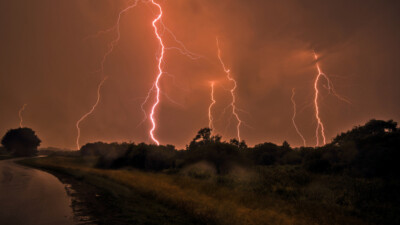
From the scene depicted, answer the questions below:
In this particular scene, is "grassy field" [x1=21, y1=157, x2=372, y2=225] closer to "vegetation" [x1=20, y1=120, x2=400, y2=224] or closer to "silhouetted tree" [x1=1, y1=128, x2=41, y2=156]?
"vegetation" [x1=20, y1=120, x2=400, y2=224]

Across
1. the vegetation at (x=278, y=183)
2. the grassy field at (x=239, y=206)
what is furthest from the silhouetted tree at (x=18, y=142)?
the grassy field at (x=239, y=206)

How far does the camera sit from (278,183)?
70.8ft

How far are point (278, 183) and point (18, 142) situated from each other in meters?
91.2

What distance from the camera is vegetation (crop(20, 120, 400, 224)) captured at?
11.5 m

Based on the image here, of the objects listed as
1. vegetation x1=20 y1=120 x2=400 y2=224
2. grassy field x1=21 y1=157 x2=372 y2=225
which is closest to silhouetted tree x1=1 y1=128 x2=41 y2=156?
vegetation x1=20 y1=120 x2=400 y2=224

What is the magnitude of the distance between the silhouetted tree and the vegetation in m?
56.6

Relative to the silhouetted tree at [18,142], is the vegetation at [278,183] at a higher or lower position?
lower

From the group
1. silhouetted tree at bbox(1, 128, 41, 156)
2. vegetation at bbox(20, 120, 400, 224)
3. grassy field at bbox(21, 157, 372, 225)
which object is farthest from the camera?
silhouetted tree at bbox(1, 128, 41, 156)

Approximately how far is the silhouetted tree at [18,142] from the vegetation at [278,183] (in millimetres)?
56613

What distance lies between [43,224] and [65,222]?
598mm

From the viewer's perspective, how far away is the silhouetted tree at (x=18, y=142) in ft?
267

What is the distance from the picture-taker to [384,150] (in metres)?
21.1

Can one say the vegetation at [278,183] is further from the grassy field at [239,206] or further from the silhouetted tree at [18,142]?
the silhouetted tree at [18,142]

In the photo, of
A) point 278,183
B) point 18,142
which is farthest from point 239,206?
point 18,142
